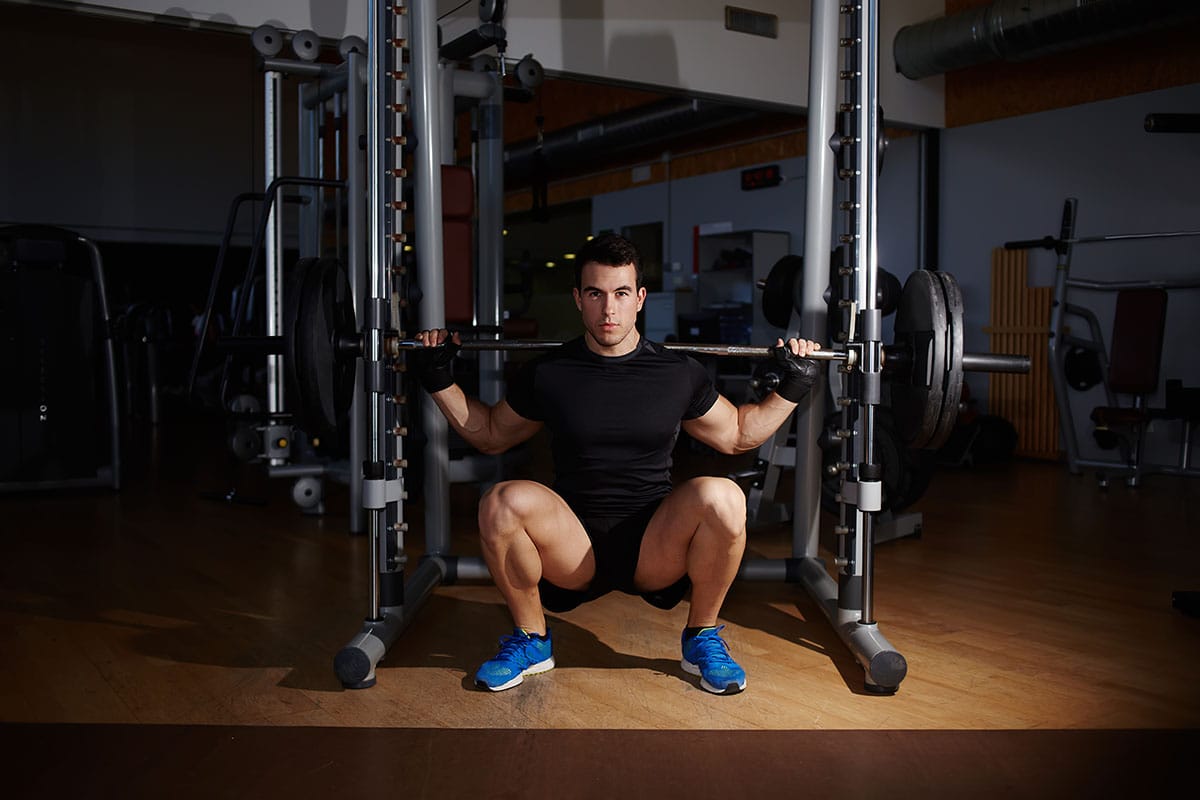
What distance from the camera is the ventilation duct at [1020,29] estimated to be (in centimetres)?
461

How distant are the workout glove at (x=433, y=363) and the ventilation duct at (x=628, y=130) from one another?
4058mm

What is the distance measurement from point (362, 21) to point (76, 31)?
5.26m

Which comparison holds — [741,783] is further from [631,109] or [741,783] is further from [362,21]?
[631,109]

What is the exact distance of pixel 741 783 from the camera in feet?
5.17

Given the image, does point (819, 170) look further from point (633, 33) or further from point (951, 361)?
point (633, 33)

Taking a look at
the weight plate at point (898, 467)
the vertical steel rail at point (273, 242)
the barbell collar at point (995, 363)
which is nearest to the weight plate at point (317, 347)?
the barbell collar at point (995, 363)

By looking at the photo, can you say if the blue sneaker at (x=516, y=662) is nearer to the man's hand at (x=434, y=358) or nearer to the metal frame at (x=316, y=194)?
the man's hand at (x=434, y=358)

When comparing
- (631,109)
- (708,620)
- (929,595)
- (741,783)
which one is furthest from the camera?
(631,109)

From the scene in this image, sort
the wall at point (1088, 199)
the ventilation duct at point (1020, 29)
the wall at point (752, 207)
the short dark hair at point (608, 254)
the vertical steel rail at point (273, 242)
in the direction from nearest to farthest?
the short dark hair at point (608, 254) < the vertical steel rail at point (273, 242) < the ventilation duct at point (1020, 29) < the wall at point (1088, 199) < the wall at point (752, 207)

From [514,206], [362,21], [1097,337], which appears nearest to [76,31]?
[514,206]

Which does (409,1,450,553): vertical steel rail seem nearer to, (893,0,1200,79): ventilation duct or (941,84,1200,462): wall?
(893,0,1200,79): ventilation duct

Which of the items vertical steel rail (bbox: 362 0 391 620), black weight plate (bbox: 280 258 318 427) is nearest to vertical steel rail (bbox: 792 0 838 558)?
vertical steel rail (bbox: 362 0 391 620)

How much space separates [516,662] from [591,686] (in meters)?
0.16

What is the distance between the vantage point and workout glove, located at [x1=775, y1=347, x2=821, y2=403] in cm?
207
